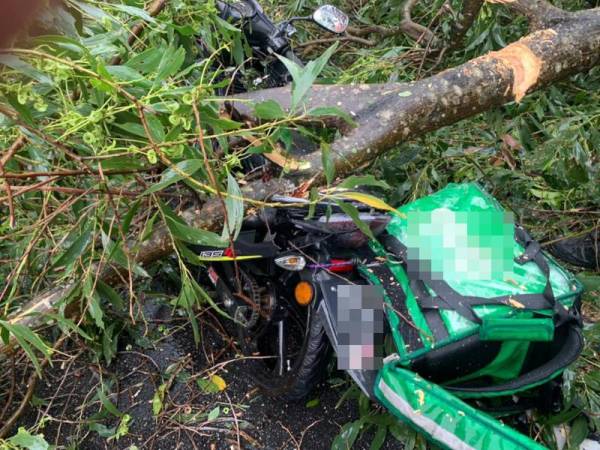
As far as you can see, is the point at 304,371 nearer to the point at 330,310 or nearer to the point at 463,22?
the point at 330,310

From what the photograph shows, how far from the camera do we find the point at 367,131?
173 cm

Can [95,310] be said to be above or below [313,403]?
above

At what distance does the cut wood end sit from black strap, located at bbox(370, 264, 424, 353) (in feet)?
2.68

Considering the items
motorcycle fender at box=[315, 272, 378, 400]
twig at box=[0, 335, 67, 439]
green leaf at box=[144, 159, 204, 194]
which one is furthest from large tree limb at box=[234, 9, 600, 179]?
twig at box=[0, 335, 67, 439]

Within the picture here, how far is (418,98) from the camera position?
1.77 metres

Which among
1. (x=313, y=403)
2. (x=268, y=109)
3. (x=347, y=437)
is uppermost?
(x=268, y=109)

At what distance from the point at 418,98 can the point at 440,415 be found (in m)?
1.00

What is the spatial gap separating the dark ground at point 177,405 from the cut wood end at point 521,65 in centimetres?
136

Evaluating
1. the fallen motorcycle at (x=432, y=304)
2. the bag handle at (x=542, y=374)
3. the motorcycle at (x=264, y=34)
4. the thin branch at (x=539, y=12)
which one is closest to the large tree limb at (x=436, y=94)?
the thin branch at (x=539, y=12)

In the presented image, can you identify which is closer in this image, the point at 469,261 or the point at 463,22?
the point at 469,261

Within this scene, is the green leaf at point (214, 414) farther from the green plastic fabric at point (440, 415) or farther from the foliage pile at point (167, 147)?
the green plastic fabric at point (440, 415)

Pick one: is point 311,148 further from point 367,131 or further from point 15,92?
point 15,92

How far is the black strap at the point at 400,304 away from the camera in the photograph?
1.60 metres

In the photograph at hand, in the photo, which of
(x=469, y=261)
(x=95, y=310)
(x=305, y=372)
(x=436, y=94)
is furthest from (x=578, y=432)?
(x=95, y=310)
